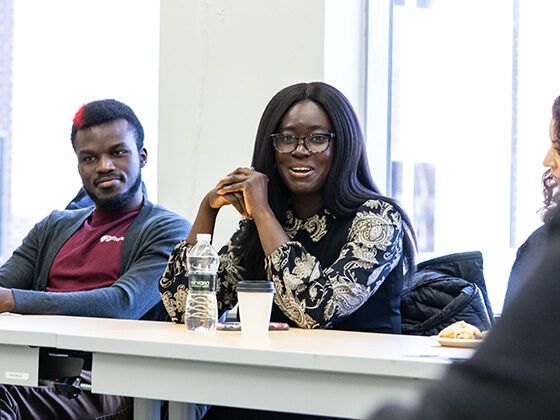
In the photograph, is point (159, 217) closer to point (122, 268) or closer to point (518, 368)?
point (122, 268)

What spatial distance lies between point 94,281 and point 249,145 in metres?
0.82

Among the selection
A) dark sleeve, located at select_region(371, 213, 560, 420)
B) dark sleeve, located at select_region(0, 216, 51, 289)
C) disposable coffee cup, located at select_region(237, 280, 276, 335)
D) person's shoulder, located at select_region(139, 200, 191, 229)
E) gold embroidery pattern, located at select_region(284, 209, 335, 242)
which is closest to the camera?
dark sleeve, located at select_region(371, 213, 560, 420)

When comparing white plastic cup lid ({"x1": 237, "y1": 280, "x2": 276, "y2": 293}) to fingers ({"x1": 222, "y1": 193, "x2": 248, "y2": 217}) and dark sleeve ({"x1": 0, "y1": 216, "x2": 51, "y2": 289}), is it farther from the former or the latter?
dark sleeve ({"x1": 0, "y1": 216, "x2": 51, "y2": 289})

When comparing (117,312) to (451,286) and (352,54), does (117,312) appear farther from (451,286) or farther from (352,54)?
(352,54)

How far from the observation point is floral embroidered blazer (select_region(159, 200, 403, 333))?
2246 mm

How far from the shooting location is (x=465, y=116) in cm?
331

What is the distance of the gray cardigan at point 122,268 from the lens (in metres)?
2.63

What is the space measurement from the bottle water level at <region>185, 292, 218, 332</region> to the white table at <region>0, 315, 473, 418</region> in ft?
0.27

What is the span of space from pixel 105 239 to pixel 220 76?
32.9 inches

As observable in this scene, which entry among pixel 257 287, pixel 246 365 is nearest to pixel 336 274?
pixel 257 287

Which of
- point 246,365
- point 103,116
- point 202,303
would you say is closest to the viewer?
point 246,365

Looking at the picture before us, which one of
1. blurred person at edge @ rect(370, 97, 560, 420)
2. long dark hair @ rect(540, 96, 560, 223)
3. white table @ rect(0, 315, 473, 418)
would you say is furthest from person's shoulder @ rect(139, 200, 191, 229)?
blurred person at edge @ rect(370, 97, 560, 420)

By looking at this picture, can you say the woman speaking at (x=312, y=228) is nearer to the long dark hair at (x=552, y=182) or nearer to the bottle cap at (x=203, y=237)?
the bottle cap at (x=203, y=237)

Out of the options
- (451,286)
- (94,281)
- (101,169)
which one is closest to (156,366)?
(451,286)
